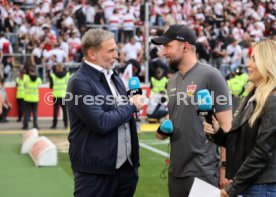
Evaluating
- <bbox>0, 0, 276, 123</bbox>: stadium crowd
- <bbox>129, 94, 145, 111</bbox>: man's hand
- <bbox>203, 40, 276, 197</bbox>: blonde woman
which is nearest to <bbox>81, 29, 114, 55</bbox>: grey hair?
<bbox>129, 94, 145, 111</bbox>: man's hand

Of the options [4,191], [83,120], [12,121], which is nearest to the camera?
[83,120]

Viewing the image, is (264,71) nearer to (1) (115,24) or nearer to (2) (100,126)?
(2) (100,126)

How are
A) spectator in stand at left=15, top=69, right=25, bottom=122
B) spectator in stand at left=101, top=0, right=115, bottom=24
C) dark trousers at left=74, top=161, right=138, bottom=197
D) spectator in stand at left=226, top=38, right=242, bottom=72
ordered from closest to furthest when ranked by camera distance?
1. dark trousers at left=74, top=161, right=138, bottom=197
2. spectator in stand at left=15, top=69, right=25, bottom=122
3. spectator in stand at left=226, top=38, right=242, bottom=72
4. spectator in stand at left=101, top=0, right=115, bottom=24

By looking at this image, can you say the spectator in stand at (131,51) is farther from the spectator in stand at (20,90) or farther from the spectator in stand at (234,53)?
the spectator in stand at (20,90)

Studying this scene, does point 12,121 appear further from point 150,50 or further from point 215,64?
point 215,64

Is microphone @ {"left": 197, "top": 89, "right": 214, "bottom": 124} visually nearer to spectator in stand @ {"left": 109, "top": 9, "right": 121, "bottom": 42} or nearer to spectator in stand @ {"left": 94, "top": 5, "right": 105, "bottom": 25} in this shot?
spectator in stand @ {"left": 109, "top": 9, "right": 121, "bottom": 42}

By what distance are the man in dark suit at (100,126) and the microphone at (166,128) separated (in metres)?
0.24

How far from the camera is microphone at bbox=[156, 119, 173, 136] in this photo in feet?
17.6

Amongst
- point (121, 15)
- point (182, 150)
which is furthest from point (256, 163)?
point (121, 15)

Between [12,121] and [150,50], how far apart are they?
21.1 ft

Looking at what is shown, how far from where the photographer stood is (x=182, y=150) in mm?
5441

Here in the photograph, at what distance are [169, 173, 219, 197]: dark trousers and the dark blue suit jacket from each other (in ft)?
2.09

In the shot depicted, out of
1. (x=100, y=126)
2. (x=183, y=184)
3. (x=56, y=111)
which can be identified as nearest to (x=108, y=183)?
(x=100, y=126)

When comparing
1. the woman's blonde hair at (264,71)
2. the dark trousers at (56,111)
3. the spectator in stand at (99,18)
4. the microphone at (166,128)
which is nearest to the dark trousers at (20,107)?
the dark trousers at (56,111)
